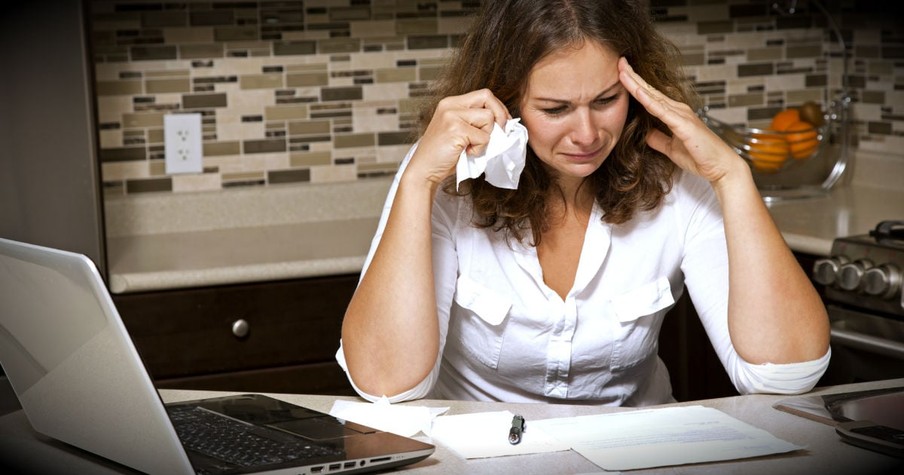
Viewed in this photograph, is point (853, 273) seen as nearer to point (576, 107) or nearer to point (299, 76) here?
point (576, 107)

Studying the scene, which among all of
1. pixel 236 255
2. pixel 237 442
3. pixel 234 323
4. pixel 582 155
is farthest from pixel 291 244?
pixel 237 442

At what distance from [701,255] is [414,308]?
1.57ft

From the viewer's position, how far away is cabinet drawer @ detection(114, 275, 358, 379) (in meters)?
2.30

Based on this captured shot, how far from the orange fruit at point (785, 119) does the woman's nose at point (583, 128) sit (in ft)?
5.04

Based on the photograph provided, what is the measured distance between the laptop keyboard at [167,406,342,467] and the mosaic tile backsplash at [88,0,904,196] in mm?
1431

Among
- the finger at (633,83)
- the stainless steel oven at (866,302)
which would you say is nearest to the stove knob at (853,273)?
the stainless steel oven at (866,302)

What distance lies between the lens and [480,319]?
5.68ft

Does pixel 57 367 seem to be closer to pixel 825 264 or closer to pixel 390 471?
pixel 390 471

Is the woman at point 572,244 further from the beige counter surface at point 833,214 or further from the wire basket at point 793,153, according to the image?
the wire basket at point 793,153

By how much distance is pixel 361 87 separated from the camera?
115 inches

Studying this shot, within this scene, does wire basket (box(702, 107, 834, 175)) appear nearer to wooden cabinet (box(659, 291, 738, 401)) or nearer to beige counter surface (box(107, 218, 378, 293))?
wooden cabinet (box(659, 291, 738, 401))

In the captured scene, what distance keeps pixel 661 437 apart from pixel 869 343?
1.14 meters

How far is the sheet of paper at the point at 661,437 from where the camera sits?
1213 mm

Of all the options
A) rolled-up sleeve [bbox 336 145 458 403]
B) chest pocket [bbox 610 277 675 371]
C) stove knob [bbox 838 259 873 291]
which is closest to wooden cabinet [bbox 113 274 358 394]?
rolled-up sleeve [bbox 336 145 458 403]
